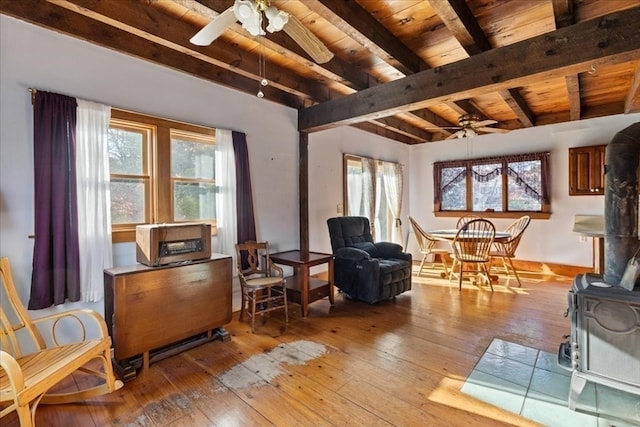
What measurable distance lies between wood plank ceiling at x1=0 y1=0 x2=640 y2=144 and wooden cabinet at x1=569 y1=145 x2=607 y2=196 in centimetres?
113

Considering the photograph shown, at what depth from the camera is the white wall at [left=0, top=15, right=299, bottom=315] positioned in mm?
2145

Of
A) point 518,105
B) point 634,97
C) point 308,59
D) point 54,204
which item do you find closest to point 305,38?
point 308,59

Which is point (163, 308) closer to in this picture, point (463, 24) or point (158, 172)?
point (158, 172)

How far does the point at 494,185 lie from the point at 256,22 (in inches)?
212

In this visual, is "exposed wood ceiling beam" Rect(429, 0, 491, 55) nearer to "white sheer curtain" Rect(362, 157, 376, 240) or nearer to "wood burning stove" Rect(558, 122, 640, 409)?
"wood burning stove" Rect(558, 122, 640, 409)

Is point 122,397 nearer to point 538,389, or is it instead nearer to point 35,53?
point 35,53

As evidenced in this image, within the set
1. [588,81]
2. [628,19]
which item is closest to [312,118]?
[628,19]

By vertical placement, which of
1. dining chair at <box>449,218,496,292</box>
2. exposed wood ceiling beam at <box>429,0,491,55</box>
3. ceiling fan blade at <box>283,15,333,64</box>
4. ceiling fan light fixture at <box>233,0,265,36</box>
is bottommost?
dining chair at <box>449,218,496,292</box>

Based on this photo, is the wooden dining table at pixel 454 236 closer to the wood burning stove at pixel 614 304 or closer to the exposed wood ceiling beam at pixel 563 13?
the wood burning stove at pixel 614 304

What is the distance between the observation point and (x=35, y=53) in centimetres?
224

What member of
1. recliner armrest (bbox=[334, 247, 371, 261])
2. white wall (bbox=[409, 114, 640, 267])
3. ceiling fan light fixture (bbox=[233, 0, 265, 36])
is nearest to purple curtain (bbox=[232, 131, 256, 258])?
recliner armrest (bbox=[334, 247, 371, 261])

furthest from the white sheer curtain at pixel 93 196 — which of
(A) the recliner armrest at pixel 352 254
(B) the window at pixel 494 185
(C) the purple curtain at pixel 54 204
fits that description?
(B) the window at pixel 494 185

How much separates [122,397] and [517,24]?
4034mm

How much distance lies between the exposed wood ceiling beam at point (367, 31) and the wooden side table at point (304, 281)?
84.2 inches
